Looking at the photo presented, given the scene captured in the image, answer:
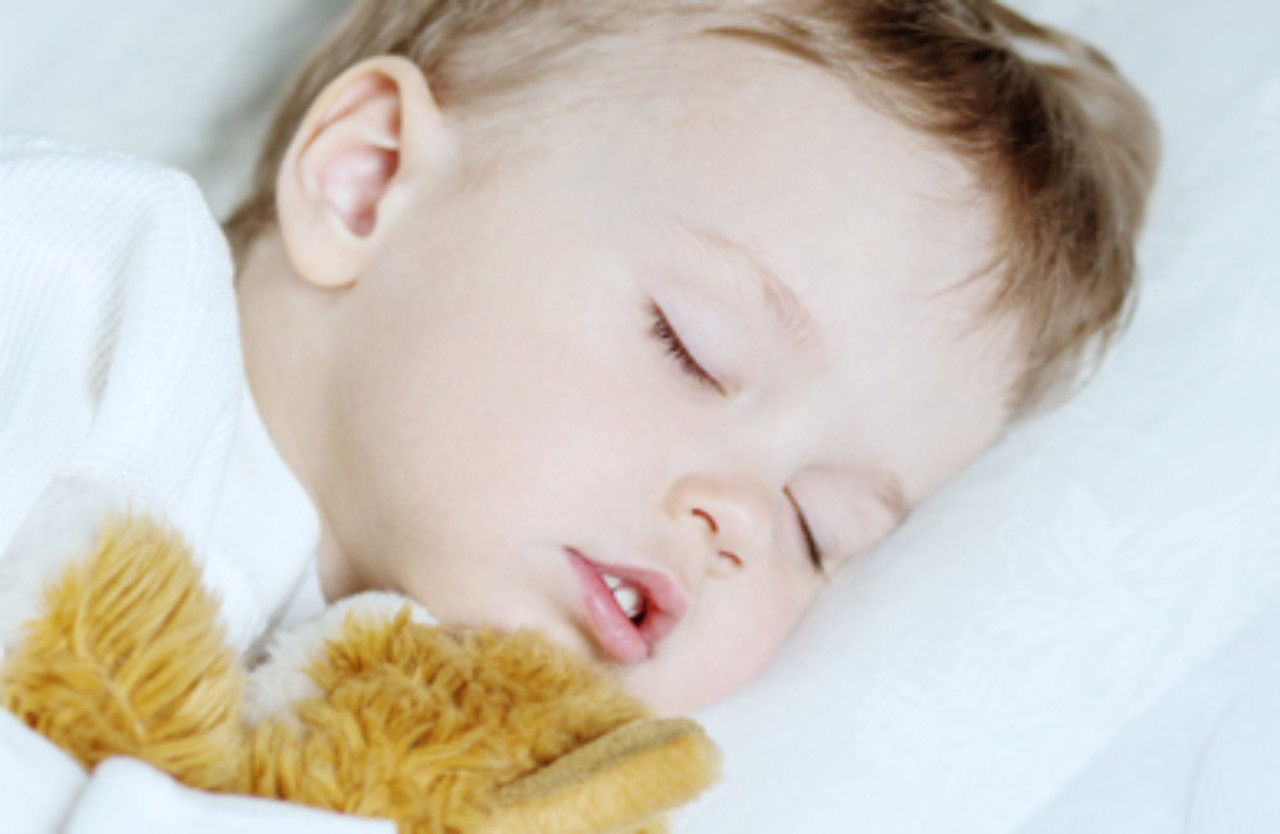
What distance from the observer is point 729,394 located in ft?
3.14

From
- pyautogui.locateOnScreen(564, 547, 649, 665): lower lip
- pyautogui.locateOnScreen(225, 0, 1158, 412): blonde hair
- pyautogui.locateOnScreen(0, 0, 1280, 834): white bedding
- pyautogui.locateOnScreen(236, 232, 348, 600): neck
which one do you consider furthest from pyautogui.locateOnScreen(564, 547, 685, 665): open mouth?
pyautogui.locateOnScreen(225, 0, 1158, 412): blonde hair

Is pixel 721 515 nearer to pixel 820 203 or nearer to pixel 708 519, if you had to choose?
pixel 708 519

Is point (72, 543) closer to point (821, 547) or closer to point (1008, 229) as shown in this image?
point (821, 547)

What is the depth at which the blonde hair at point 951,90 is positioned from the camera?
106cm

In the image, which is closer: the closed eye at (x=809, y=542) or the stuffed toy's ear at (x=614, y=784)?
the stuffed toy's ear at (x=614, y=784)

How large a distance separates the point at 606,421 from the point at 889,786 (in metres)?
0.36

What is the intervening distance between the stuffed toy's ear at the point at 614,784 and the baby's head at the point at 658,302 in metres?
0.21

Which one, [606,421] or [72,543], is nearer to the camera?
[72,543]

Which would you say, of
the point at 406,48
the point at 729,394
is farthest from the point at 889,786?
the point at 406,48

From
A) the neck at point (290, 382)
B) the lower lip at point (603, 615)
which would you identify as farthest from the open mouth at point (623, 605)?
the neck at point (290, 382)

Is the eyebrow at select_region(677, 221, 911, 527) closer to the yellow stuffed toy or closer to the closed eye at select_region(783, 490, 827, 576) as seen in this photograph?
the closed eye at select_region(783, 490, 827, 576)

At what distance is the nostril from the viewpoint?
0.93 m

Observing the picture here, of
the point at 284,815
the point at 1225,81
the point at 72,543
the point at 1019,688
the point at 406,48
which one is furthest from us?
the point at 1225,81

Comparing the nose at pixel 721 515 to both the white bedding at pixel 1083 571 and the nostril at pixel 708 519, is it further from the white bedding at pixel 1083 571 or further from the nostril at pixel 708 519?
the white bedding at pixel 1083 571
